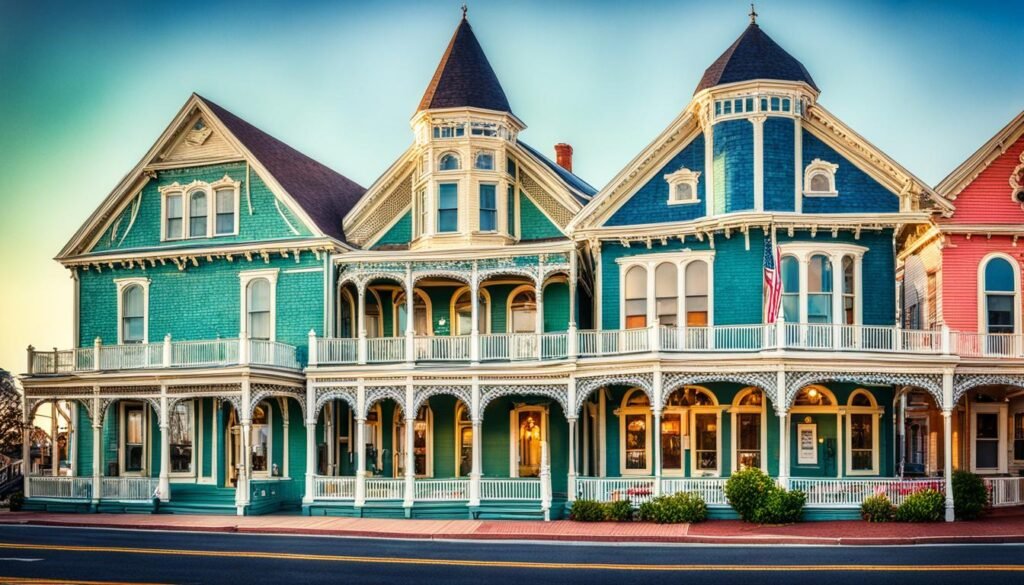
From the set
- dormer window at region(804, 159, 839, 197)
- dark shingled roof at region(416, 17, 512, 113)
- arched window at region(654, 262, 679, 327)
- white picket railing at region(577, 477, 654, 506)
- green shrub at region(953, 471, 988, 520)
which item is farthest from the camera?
dark shingled roof at region(416, 17, 512, 113)

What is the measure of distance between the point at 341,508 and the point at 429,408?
423 cm

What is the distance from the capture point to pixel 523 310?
33062mm

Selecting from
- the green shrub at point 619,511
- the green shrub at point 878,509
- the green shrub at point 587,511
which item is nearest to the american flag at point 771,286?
the green shrub at point 878,509

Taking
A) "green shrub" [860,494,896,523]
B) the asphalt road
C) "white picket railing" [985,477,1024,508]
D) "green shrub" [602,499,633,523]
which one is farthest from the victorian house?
the asphalt road

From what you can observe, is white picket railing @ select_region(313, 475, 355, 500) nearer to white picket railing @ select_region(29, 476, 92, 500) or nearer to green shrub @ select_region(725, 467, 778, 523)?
white picket railing @ select_region(29, 476, 92, 500)

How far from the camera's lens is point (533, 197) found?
109 feet

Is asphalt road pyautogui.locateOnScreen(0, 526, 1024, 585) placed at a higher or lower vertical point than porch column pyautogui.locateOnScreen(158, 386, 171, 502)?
lower

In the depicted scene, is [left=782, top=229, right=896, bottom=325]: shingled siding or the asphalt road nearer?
the asphalt road

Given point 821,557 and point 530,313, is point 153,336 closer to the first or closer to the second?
point 530,313

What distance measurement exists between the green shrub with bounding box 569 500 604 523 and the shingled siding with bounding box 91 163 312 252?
10966mm

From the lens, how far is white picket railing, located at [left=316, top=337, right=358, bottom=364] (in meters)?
31.6

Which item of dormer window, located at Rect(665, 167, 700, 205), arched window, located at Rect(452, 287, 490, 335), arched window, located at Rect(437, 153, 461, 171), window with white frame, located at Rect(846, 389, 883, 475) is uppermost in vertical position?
arched window, located at Rect(437, 153, 461, 171)

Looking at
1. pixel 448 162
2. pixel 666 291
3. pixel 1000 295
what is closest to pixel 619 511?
pixel 666 291

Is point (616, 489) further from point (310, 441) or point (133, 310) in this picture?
point (133, 310)
